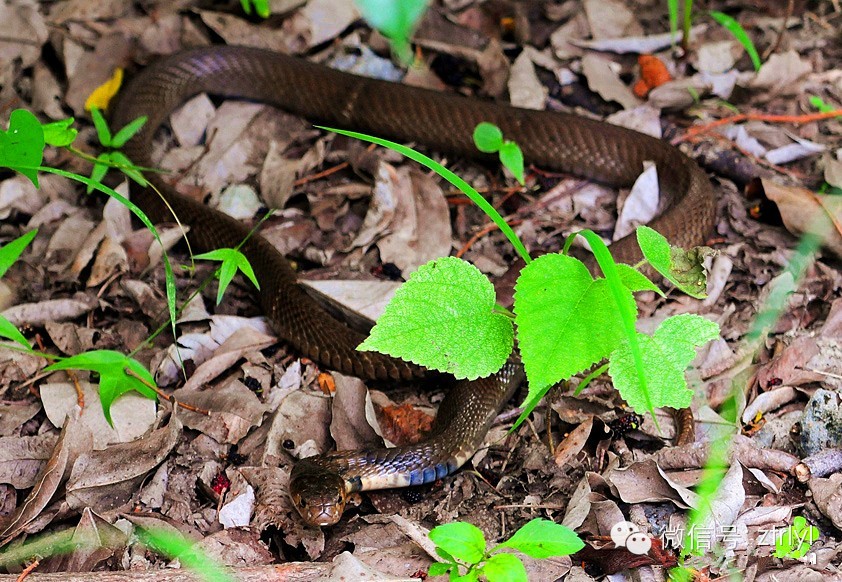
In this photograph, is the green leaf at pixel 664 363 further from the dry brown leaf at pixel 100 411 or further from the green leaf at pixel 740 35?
the green leaf at pixel 740 35

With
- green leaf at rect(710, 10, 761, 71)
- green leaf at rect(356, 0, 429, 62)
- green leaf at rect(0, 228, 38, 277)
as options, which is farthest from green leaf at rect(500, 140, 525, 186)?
green leaf at rect(356, 0, 429, 62)

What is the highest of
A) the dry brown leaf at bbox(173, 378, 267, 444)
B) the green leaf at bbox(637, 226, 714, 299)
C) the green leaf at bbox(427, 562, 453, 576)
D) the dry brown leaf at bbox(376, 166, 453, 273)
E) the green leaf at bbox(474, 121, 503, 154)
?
the green leaf at bbox(637, 226, 714, 299)

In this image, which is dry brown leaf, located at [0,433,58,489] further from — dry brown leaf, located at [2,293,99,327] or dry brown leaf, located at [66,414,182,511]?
dry brown leaf, located at [2,293,99,327]

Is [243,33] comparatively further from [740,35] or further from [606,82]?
[740,35]

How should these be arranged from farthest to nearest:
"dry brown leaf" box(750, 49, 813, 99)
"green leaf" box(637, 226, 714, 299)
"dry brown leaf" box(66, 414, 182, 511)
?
"dry brown leaf" box(750, 49, 813, 99), "dry brown leaf" box(66, 414, 182, 511), "green leaf" box(637, 226, 714, 299)

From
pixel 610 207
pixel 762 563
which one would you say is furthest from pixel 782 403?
pixel 610 207

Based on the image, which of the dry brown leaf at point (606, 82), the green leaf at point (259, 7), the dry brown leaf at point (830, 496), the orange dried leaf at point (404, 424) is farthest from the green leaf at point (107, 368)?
the dry brown leaf at point (606, 82)
